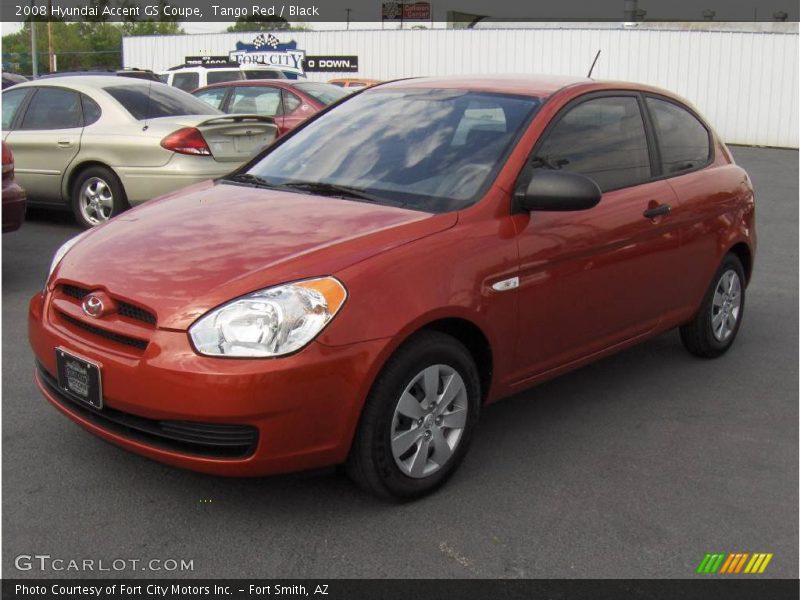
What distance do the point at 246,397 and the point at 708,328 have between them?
3498mm

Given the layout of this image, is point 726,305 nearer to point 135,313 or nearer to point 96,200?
point 135,313

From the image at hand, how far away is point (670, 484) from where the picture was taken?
403 centimetres

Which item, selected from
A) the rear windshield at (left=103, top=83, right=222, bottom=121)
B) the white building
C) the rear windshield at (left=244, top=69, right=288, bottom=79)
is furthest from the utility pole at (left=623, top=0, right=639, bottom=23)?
the rear windshield at (left=103, top=83, right=222, bottom=121)

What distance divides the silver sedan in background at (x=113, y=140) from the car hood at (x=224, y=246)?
462 centimetres

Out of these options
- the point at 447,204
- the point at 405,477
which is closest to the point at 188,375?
the point at 405,477

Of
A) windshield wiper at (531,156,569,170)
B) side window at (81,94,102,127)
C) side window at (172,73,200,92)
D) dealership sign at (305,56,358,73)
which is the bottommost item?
windshield wiper at (531,156,569,170)

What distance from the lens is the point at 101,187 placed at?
910 centimetres

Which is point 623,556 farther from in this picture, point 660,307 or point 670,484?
point 660,307

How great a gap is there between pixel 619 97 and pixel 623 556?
2.63 metres

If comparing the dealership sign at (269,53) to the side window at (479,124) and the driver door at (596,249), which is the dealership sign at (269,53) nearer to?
the driver door at (596,249)

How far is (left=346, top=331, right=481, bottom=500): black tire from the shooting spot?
3.47 metres

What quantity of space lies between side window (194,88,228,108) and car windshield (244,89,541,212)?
8.82 metres

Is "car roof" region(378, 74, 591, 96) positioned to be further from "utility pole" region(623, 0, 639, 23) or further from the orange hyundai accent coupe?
"utility pole" region(623, 0, 639, 23)
